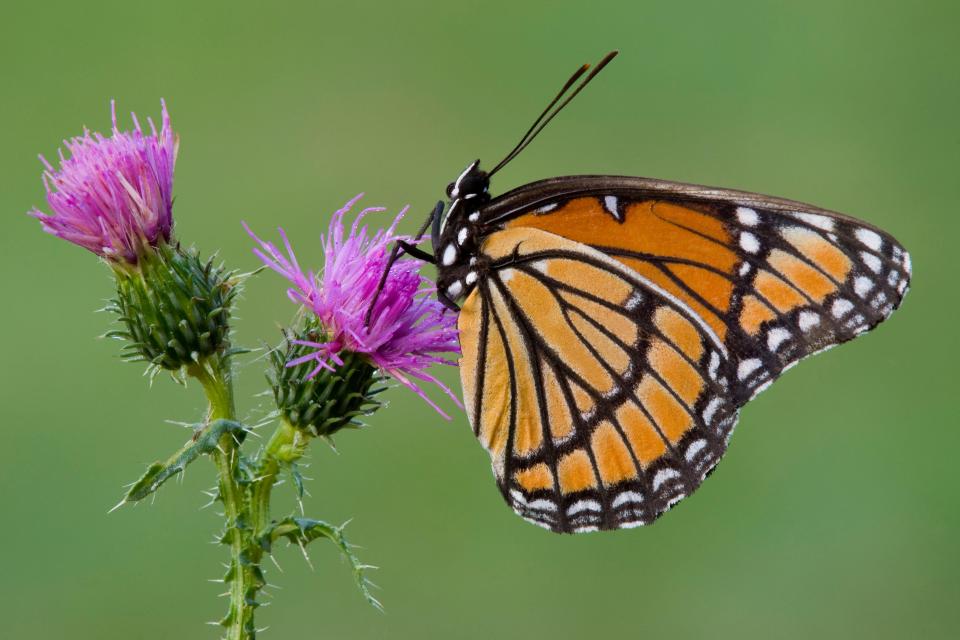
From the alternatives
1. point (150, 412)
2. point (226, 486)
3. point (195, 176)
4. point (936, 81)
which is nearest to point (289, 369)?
point (226, 486)

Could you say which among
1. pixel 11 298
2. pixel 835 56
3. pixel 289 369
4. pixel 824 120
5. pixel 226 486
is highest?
pixel 835 56

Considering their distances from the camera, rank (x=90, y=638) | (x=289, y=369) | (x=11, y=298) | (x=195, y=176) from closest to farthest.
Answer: (x=289, y=369) < (x=90, y=638) < (x=11, y=298) < (x=195, y=176)

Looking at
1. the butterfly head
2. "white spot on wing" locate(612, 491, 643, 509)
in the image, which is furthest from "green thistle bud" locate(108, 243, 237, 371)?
"white spot on wing" locate(612, 491, 643, 509)

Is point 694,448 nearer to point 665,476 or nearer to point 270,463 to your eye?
point 665,476

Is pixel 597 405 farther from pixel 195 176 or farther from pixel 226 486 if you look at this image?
pixel 195 176

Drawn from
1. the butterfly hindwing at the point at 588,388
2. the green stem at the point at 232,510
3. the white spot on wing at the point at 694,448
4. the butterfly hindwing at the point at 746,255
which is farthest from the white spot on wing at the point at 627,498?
the green stem at the point at 232,510

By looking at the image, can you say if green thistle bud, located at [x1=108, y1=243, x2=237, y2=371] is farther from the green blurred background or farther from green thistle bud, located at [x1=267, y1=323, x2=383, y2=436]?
the green blurred background
